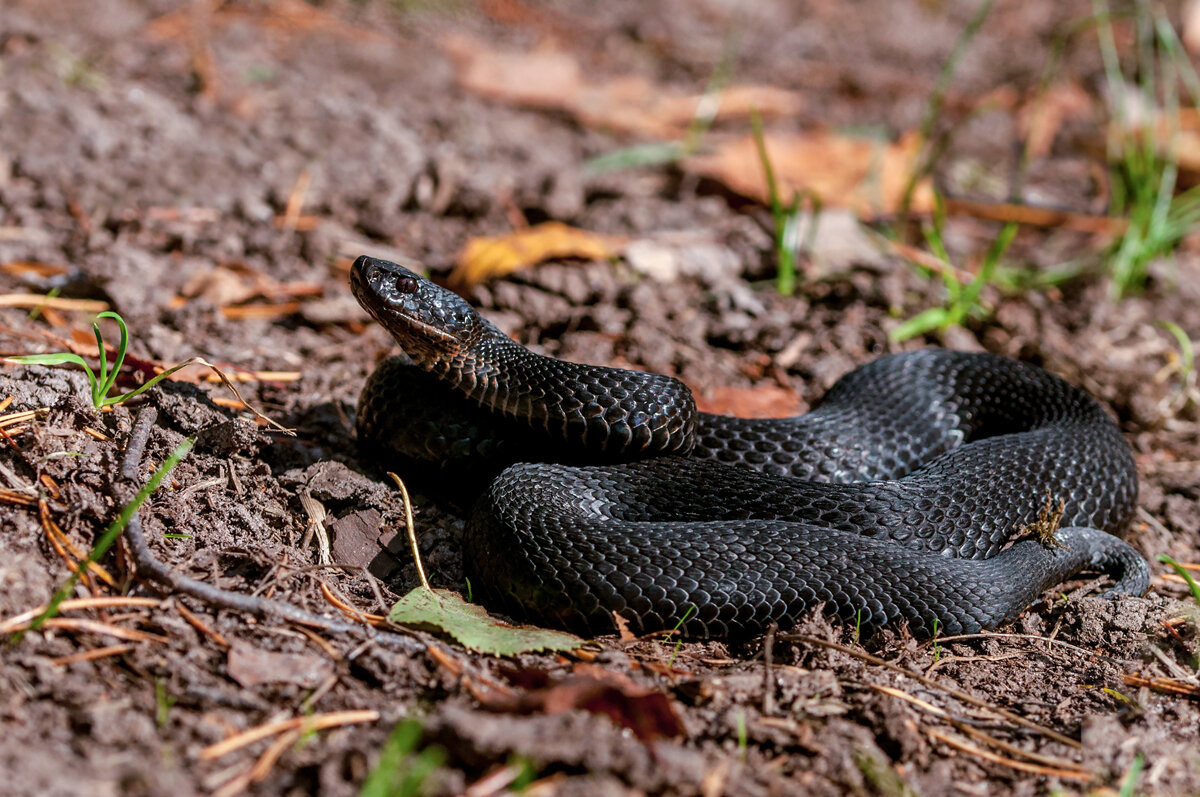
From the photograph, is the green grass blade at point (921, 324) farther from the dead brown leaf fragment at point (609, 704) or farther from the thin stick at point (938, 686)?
the dead brown leaf fragment at point (609, 704)

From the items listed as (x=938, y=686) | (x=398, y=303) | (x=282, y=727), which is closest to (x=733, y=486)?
(x=938, y=686)

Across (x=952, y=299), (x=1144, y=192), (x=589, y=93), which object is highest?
(x=1144, y=192)

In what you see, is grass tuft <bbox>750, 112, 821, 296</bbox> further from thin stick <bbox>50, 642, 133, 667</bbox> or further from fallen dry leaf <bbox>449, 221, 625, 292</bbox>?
thin stick <bbox>50, 642, 133, 667</bbox>

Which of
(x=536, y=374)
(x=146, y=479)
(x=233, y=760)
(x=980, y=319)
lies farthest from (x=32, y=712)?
(x=980, y=319)

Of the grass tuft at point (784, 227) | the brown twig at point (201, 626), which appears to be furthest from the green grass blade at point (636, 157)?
the brown twig at point (201, 626)

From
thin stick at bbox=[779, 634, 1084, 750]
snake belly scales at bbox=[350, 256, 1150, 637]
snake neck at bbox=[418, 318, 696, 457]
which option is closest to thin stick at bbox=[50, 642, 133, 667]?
snake belly scales at bbox=[350, 256, 1150, 637]

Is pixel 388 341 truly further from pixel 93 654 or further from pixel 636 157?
pixel 93 654
